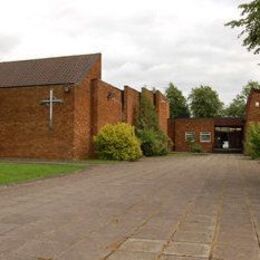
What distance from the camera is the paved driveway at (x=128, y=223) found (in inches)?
239

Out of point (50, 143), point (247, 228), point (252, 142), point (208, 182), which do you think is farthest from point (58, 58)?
point (247, 228)

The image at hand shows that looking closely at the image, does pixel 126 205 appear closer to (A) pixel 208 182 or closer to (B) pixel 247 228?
(B) pixel 247 228

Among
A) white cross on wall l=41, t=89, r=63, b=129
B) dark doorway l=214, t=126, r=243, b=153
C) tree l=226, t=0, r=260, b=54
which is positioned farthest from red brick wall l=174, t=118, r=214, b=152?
tree l=226, t=0, r=260, b=54

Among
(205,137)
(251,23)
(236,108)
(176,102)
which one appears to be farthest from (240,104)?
Answer: (251,23)

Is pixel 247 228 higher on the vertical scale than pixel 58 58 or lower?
lower

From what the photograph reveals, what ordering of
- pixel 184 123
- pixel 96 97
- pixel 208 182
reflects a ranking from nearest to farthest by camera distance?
pixel 208 182
pixel 96 97
pixel 184 123

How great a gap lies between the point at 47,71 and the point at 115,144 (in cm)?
676

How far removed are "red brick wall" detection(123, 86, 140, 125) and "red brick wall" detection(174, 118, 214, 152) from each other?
1605 centimetres

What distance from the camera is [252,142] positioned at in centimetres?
3656

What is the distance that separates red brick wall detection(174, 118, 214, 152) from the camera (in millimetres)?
56312

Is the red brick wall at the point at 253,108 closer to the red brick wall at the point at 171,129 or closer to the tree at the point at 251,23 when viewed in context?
the red brick wall at the point at 171,129

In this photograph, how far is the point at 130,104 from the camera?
129 ft

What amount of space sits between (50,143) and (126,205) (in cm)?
1955

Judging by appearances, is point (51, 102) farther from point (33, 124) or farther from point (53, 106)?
point (33, 124)
